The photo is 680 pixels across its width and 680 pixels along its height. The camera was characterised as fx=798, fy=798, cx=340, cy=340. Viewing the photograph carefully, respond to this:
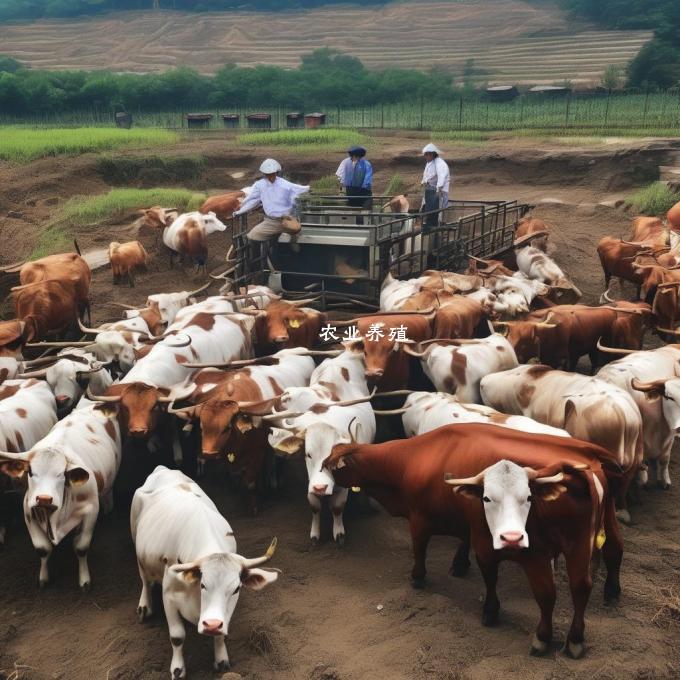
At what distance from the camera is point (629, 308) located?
9.38 m

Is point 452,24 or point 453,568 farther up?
point 452,24

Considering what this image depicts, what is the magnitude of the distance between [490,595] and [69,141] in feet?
71.6

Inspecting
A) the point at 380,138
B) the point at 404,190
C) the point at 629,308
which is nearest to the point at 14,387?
the point at 629,308

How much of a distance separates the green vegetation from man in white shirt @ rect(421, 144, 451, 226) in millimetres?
7583

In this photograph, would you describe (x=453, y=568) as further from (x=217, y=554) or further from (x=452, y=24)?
(x=452, y=24)

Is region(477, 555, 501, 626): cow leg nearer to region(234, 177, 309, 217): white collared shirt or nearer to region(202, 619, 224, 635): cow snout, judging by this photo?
region(202, 619, 224, 635): cow snout

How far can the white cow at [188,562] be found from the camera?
4.81 meters

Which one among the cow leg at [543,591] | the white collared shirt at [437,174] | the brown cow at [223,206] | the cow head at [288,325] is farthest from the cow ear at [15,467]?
the brown cow at [223,206]

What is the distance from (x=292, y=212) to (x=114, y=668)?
695cm

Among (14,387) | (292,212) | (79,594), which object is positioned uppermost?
(292,212)

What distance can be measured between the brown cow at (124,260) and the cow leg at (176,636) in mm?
9267

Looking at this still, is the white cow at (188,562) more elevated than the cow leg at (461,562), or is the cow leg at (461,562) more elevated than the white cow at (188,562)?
the white cow at (188,562)

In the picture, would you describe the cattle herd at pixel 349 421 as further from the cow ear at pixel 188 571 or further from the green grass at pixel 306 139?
the green grass at pixel 306 139

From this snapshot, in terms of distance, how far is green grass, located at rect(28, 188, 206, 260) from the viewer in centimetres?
1595
